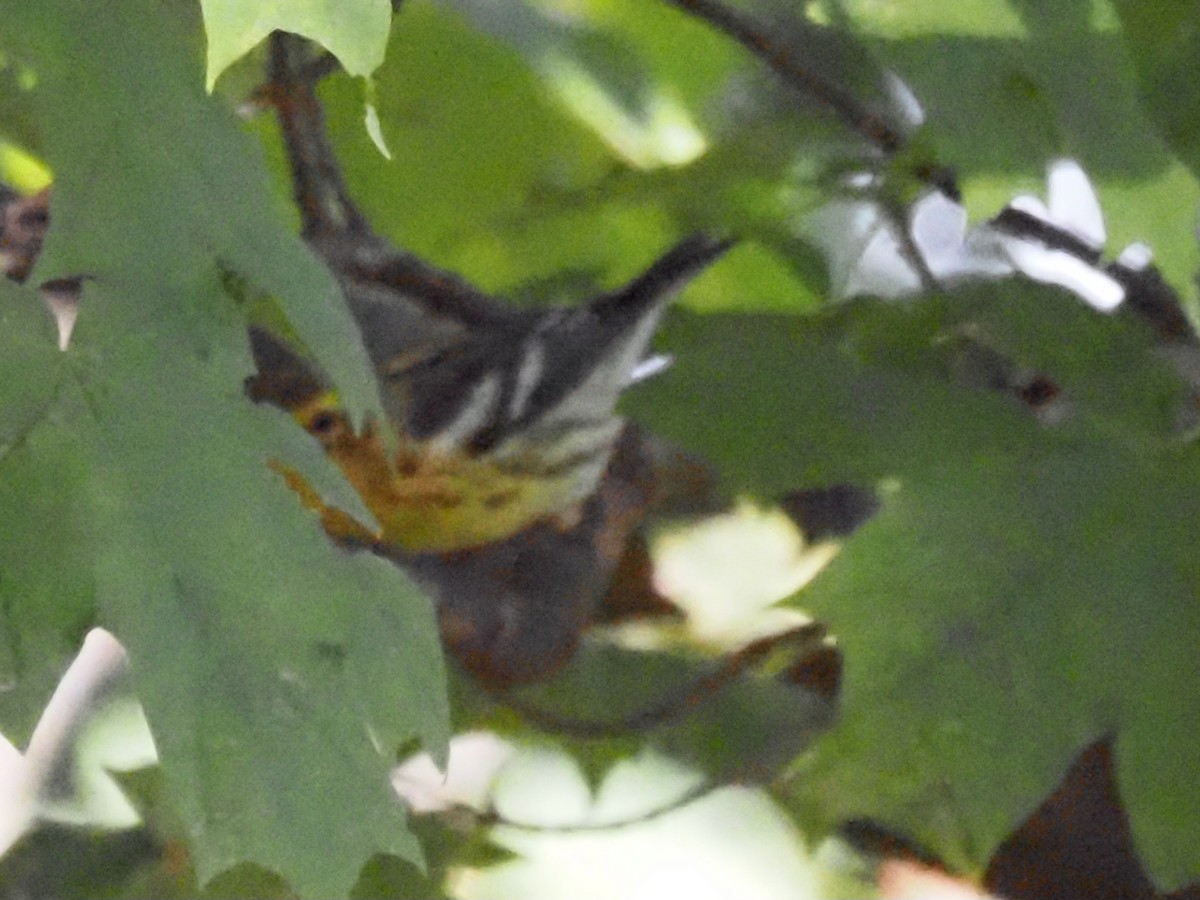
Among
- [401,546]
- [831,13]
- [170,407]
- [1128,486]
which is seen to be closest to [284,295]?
[170,407]

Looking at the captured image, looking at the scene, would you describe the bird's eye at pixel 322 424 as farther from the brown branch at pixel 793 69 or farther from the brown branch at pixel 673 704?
the brown branch at pixel 793 69

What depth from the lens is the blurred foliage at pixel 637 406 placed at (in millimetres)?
324

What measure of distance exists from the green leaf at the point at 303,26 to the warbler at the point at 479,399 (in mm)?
382

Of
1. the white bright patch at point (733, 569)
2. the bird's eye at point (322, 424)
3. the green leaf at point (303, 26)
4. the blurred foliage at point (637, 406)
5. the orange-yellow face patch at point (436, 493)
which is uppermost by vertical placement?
the green leaf at point (303, 26)

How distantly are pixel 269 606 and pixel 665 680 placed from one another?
416 millimetres

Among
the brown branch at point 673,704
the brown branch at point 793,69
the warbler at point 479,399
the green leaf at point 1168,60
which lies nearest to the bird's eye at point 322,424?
the warbler at point 479,399

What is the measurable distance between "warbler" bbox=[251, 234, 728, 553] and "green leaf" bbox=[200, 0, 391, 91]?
382mm

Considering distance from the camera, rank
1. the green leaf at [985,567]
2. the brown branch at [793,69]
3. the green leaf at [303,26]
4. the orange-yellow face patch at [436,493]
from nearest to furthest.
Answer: the green leaf at [303,26]
the green leaf at [985,567]
the brown branch at [793,69]
the orange-yellow face patch at [436,493]

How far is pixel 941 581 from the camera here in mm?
487

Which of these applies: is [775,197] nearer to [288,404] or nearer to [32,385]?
[288,404]

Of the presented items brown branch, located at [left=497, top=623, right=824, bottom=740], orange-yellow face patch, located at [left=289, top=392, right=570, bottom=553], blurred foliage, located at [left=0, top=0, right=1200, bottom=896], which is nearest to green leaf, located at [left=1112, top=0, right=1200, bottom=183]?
blurred foliage, located at [left=0, top=0, right=1200, bottom=896]

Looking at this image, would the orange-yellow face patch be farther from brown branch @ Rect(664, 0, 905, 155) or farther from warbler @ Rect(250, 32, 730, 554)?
brown branch @ Rect(664, 0, 905, 155)

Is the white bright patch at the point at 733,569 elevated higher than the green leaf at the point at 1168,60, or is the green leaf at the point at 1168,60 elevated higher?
the green leaf at the point at 1168,60

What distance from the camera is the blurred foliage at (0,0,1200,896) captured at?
324mm
